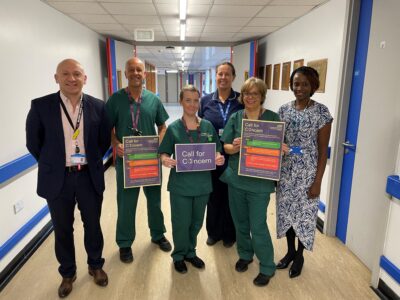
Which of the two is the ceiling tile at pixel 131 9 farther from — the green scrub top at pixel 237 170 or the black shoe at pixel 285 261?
the black shoe at pixel 285 261

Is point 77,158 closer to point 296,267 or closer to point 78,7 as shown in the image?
point 296,267

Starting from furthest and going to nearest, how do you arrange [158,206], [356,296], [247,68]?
[247,68] → [158,206] → [356,296]

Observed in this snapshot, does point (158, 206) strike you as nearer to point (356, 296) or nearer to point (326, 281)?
point (326, 281)

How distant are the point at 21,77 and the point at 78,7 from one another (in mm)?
1280

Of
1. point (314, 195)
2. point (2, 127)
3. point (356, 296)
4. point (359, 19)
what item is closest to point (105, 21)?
point (2, 127)

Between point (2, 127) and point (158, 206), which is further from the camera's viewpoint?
point (158, 206)

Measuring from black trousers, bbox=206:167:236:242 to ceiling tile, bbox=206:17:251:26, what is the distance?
8.52 ft

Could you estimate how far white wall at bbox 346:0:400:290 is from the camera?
1.97m

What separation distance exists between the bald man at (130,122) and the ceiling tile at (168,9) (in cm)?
158

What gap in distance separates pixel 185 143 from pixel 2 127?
5.06ft

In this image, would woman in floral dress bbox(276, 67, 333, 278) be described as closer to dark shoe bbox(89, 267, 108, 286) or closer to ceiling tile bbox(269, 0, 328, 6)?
dark shoe bbox(89, 267, 108, 286)

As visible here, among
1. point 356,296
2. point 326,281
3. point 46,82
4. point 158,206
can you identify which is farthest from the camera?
point 46,82

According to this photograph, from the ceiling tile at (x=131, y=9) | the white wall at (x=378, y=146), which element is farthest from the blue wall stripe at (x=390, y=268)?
the ceiling tile at (x=131, y=9)

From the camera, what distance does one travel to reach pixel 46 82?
314 cm
